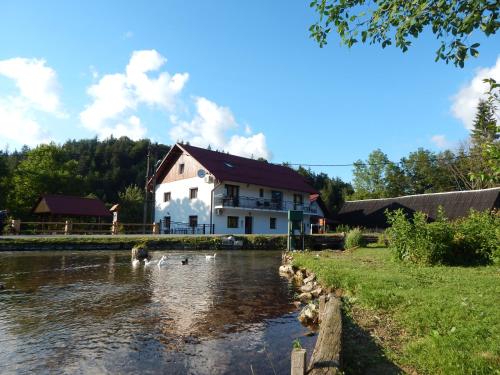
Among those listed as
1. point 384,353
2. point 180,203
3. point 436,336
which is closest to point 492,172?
point 436,336

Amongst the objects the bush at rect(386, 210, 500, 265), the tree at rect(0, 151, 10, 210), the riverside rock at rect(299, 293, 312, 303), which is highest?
the tree at rect(0, 151, 10, 210)

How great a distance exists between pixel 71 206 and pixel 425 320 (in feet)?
135

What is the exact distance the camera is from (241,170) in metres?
40.6

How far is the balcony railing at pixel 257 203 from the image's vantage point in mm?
36594

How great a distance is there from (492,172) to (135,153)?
86.6 metres

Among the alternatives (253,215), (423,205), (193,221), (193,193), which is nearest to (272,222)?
(253,215)

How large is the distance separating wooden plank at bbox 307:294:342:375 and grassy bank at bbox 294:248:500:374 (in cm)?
30

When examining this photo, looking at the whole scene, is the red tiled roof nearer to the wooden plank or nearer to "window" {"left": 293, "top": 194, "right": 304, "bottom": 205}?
"window" {"left": 293, "top": 194, "right": 304, "bottom": 205}

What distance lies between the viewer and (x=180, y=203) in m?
40.2

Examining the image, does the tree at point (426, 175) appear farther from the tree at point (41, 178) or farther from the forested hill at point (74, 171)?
the tree at point (41, 178)

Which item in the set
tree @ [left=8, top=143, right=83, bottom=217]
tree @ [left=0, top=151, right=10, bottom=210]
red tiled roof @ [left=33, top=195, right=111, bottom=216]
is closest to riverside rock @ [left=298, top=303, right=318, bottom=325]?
red tiled roof @ [left=33, top=195, right=111, bottom=216]

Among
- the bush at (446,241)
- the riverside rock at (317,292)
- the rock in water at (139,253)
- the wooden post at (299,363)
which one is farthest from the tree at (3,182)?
the wooden post at (299,363)

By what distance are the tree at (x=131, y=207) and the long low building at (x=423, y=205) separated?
1053 inches

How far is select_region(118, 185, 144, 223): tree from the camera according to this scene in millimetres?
51125
